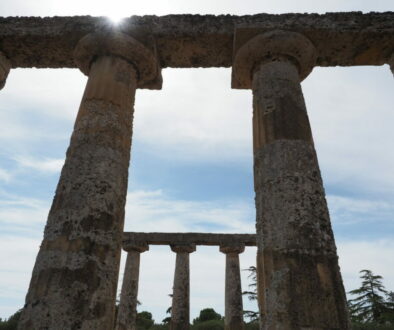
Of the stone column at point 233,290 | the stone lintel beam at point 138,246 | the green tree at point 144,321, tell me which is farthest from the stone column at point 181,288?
the green tree at point 144,321

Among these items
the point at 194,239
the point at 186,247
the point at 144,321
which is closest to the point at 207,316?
the point at 144,321

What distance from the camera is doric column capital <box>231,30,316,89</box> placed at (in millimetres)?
6727

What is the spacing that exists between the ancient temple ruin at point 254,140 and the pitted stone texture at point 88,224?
0.02 m

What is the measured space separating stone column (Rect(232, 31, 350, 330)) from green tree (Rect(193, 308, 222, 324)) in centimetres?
3179

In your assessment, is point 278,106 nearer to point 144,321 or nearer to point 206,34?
point 206,34

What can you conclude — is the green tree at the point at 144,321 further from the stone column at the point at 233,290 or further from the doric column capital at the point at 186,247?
the doric column capital at the point at 186,247

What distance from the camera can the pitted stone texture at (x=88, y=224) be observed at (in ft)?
14.0

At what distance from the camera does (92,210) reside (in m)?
5.01

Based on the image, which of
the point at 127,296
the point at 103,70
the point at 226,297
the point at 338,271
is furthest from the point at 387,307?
the point at 103,70

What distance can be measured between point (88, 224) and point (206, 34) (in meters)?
4.97

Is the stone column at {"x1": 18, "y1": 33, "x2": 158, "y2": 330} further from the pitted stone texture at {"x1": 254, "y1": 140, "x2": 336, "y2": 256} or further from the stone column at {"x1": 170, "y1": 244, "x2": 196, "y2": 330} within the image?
the stone column at {"x1": 170, "y1": 244, "x2": 196, "y2": 330}

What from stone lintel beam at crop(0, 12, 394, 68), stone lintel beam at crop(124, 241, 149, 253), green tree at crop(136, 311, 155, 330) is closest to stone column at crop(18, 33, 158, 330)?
stone lintel beam at crop(0, 12, 394, 68)

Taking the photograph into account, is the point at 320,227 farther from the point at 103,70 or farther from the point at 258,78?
the point at 103,70

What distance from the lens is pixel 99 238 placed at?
489 cm
